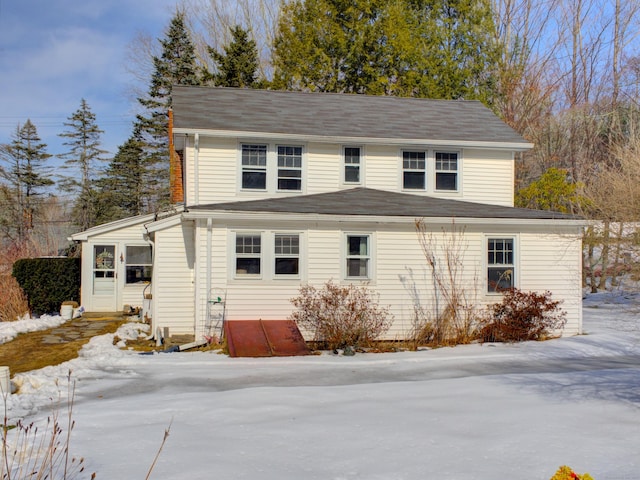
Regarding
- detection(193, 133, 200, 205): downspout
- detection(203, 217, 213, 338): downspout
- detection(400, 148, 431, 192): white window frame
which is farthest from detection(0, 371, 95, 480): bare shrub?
detection(400, 148, 431, 192): white window frame

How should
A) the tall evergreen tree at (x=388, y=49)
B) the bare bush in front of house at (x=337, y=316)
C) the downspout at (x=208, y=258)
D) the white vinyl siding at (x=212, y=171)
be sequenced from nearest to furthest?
the bare bush in front of house at (x=337, y=316)
the downspout at (x=208, y=258)
the white vinyl siding at (x=212, y=171)
the tall evergreen tree at (x=388, y=49)

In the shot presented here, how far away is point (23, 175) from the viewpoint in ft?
137

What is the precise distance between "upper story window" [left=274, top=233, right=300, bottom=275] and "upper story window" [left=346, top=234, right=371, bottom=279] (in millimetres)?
1294

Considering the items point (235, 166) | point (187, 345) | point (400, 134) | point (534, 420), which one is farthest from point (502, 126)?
point (534, 420)

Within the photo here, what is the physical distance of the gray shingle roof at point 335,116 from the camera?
17219 millimetres

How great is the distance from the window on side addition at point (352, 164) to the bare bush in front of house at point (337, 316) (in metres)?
4.17

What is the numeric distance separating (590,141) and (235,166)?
80.6 feet

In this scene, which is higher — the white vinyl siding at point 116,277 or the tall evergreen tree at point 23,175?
the tall evergreen tree at point 23,175

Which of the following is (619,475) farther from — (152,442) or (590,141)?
(590,141)

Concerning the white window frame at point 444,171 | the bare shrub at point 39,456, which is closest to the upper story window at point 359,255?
the white window frame at point 444,171

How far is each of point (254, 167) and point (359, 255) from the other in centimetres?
415

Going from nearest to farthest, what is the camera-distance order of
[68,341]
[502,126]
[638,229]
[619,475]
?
[619,475], [68,341], [638,229], [502,126]

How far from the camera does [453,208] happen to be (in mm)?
15914

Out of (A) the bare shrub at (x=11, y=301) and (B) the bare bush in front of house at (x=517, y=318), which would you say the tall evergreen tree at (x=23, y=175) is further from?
(B) the bare bush in front of house at (x=517, y=318)
